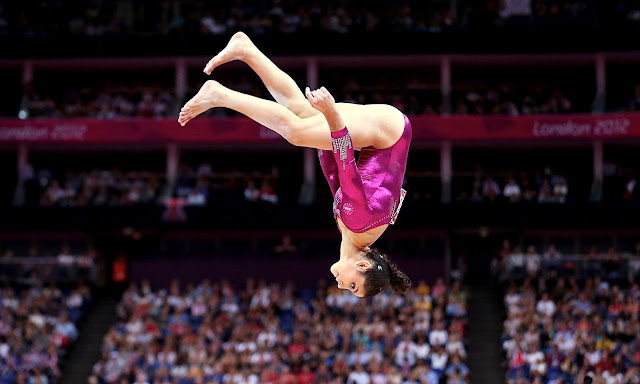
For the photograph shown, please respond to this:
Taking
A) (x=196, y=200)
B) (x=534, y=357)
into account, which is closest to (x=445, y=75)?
(x=196, y=200)

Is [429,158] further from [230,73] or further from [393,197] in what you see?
[393,197]

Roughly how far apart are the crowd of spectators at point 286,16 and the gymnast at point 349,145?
2308 centimetres

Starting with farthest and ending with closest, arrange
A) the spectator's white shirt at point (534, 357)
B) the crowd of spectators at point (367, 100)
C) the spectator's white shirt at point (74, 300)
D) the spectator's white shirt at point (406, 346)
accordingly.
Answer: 1. the crowd of spectators at point (367, 100)
2. the spectator's white shirt at point (74, 300)
3. the spectator's white shirt at point (406, 346)
4. the spectator's white shirt at point (534, 357)

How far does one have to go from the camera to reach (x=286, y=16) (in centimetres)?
3644

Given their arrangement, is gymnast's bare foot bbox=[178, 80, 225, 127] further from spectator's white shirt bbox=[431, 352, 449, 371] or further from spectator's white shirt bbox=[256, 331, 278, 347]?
spectator's white shirt bbox=[256, 331, 278, 347]

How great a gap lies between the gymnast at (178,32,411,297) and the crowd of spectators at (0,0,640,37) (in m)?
23.1

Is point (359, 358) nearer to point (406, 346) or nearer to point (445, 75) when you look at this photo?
point (406, 346)

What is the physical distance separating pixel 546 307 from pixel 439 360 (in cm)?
386

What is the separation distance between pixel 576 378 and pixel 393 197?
15.4 meters

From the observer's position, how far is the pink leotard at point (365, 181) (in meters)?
9.70

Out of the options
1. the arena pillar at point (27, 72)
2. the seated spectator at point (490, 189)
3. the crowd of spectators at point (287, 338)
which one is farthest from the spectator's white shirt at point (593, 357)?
the arena pillar at point (27, 72)

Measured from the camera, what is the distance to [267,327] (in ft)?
92.1

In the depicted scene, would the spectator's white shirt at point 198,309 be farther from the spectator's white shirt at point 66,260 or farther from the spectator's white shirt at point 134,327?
the spectator's white shirt at point 66,260

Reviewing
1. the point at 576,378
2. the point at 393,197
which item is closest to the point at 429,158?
the point at 576,378
